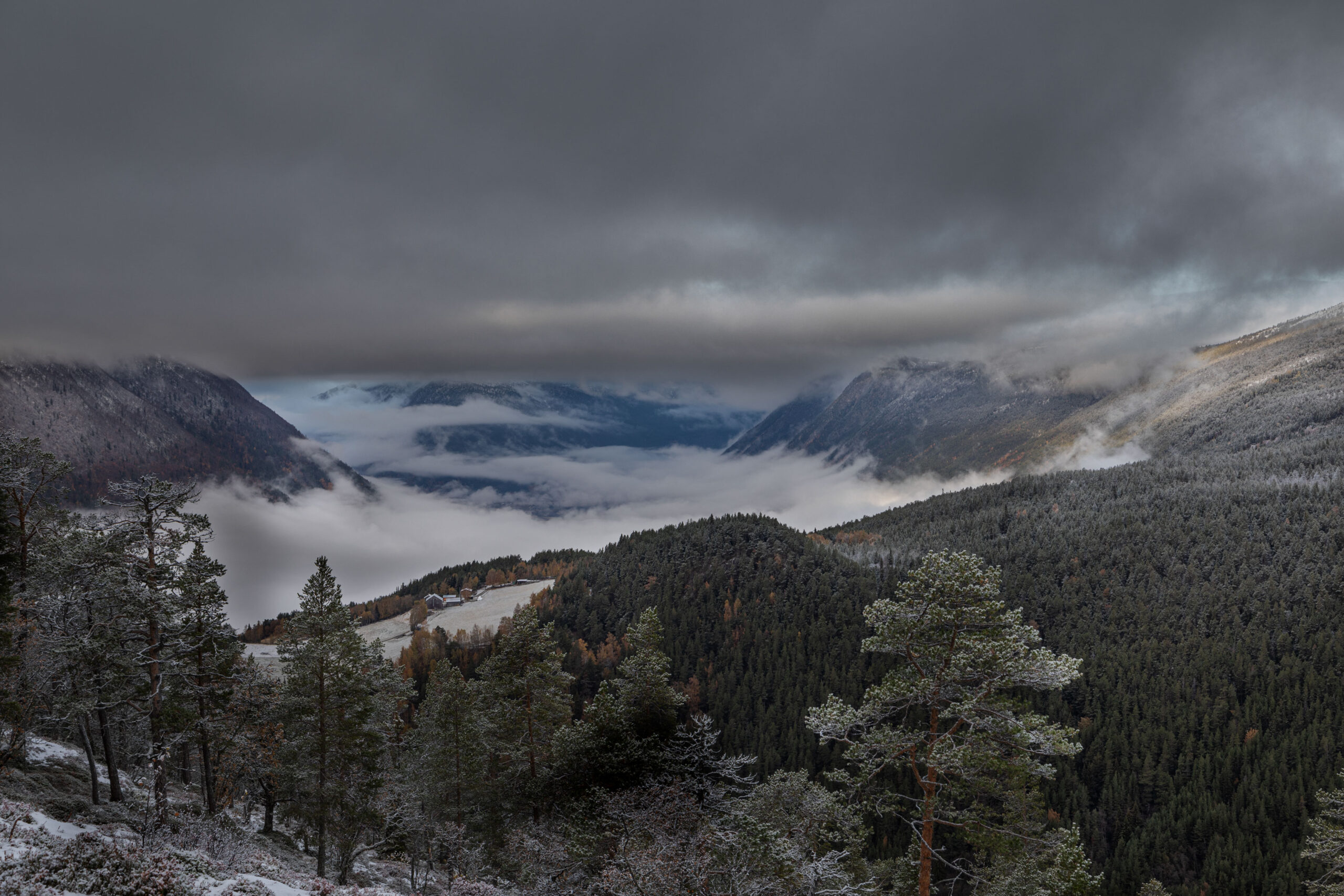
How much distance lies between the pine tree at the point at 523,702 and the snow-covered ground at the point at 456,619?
12591 centimetres

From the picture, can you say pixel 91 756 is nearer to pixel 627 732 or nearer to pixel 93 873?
pixel 93 873

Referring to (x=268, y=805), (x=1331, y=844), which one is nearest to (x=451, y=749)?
(x=268, y=805)

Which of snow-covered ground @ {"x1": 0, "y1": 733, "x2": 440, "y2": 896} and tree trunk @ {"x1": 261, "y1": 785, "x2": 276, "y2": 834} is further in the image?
tree trunk @ {"x1": 261, "y1": 785, "x2": 276, "y2": 834}

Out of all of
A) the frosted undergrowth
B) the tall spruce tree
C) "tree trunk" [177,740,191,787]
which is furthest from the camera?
"tree trunk" [177,740,191,787]

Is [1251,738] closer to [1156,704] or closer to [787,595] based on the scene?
[1156,704]

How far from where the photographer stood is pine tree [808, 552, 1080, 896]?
16828mm

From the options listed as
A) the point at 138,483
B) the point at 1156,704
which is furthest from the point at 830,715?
the point at 1156,704

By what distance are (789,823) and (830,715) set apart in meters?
13.9

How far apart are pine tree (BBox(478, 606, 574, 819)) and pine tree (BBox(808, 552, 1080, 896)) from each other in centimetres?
2154

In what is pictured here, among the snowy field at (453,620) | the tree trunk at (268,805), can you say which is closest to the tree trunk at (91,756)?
the tree trunk at (268,805)

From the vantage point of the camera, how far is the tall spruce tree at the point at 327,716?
29.4 m

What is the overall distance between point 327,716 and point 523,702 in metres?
11.3

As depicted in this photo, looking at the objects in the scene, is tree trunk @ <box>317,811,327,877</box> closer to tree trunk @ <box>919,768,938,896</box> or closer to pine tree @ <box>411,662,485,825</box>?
pine tree @ <box>411,662,485,825</box>

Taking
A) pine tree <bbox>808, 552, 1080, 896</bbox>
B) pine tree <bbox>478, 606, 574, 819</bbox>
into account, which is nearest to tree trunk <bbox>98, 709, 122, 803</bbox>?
pine tree <bbox>478, 606, 574, 819</bbox>
